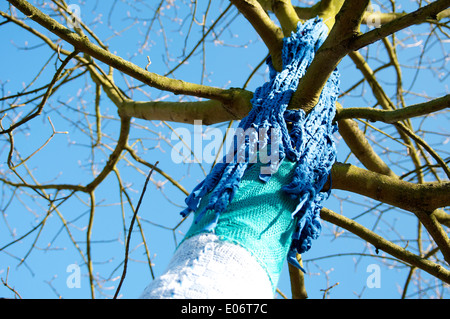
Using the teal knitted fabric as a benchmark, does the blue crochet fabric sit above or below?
above

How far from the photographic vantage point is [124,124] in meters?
2.30

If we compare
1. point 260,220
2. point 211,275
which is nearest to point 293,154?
point 260,220

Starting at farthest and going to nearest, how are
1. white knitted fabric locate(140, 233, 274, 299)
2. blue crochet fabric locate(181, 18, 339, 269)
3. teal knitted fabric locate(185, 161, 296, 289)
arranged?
blue crochet fabric locate(181, 18, 339, 269)
teal knitted fabric locate(185, 161, 296, 289)
white knitted fabric locate(140, 233, 274, 299)

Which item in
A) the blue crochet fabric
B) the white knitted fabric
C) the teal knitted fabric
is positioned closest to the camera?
the white knitted fabric

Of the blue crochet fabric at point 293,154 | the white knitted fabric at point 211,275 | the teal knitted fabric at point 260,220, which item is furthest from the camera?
the blue crochet fabric at point 293,154

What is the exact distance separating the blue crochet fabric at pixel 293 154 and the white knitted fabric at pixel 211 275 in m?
0.05

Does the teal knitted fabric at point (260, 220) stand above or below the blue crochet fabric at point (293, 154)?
below

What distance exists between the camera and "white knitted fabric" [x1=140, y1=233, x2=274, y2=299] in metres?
0.85

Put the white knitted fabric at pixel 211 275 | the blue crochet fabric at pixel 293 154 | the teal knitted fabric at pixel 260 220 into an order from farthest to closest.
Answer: the blue crochet fabric at pixel 293 154 → the teal knitted fabric at pixel 260 220 → the white knitted fabric at pixel 211 275

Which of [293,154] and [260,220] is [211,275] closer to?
[260,220]

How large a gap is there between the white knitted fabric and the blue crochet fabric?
54 mm

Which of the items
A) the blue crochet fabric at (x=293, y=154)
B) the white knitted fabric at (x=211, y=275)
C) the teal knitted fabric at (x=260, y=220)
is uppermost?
the blue crochet fabric at (x=293, y=154)

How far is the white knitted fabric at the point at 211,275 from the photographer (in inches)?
33.5

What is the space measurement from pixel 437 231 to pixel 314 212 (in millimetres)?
638
